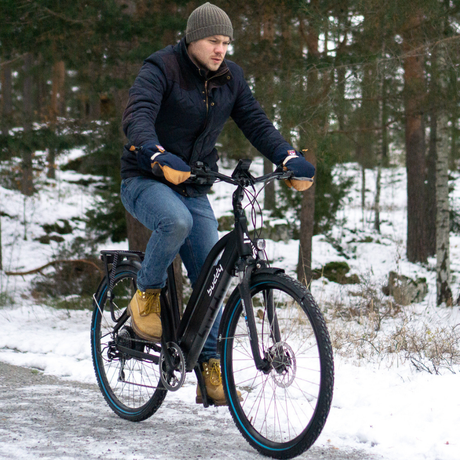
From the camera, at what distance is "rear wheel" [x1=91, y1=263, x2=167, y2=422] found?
3.79 m

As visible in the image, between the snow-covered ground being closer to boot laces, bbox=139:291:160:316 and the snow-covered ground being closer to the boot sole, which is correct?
the boot sole

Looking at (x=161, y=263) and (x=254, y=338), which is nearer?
(x=254, y=338)

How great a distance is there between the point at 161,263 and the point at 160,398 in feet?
2.98

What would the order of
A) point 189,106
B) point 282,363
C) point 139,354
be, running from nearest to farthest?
point 282,363 → point 189,106 → point 139,354

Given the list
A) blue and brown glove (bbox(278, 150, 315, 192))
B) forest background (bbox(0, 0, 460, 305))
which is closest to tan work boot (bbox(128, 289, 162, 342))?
blue and brown glove (bbox(278, 150, 315, 192))

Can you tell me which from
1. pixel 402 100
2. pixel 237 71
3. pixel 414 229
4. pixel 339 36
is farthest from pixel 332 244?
pixel 237 71

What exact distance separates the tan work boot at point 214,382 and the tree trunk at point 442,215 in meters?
8.28

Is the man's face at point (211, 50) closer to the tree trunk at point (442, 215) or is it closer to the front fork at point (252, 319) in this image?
the front fork at point (252, 319)

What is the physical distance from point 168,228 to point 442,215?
8774mm

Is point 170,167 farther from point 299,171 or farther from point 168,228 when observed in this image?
point 299,171

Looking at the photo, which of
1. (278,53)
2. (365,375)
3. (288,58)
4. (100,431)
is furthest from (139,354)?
(278,53)

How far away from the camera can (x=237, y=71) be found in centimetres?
371

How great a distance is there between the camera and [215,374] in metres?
3.53

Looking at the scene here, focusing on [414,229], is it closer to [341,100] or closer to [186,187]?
[341,100]
